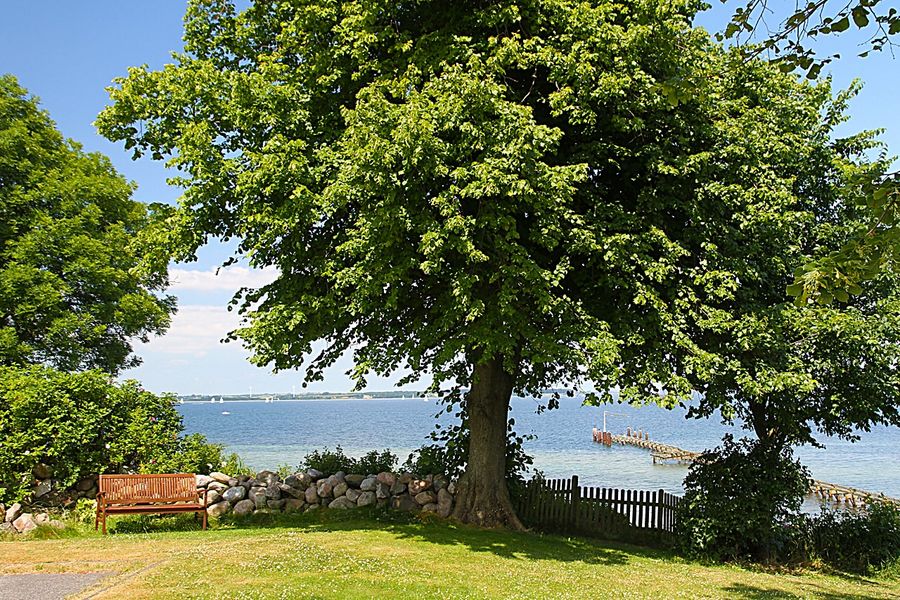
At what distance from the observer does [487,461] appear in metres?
14.5

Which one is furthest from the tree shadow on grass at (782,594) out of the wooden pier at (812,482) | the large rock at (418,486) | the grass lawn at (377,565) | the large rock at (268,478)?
the large rock at (268,478)

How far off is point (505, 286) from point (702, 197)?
4.20m

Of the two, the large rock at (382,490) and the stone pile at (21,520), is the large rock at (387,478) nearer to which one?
the large rock at (382,490)

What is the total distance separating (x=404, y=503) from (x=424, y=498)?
46cm

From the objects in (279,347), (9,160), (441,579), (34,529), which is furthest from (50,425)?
(9,160)

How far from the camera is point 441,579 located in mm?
9406

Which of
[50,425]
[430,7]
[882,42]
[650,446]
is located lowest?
[650,446]

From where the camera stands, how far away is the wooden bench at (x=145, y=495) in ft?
42.1

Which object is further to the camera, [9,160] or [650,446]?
[650,446]

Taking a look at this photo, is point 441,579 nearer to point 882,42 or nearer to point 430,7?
point 882,42

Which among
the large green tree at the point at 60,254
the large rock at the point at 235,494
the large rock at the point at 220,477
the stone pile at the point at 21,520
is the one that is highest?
the large green tree at the point at 60,254

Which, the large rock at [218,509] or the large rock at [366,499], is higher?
the large rock at [366,499]

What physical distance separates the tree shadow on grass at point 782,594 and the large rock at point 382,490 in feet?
24.2

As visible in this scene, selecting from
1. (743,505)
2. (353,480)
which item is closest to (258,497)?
(353,480)
